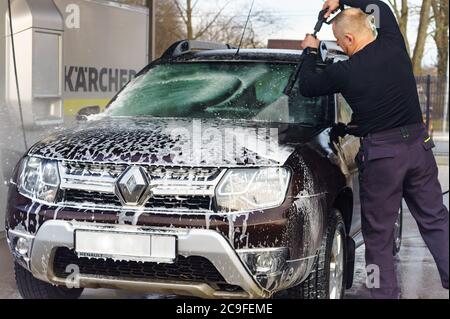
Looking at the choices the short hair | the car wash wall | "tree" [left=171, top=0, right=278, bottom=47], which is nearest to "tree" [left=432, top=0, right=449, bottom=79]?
"tree" [left=171, top=0, right=278, bottom=47]

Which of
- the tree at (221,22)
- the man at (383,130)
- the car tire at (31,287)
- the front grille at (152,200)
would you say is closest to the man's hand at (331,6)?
the man at (383,130)

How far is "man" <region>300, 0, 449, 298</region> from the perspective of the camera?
402 cm

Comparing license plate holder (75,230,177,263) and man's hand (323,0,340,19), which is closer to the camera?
license plate holder (75,230,177,263)

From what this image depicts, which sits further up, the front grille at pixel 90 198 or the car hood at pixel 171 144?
the car hood at pixel 171 144

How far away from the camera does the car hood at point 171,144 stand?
3635 millimetres

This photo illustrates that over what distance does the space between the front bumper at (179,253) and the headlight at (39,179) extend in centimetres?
20

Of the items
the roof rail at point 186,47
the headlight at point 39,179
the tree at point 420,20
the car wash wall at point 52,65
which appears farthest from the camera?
the tree at point 420,20

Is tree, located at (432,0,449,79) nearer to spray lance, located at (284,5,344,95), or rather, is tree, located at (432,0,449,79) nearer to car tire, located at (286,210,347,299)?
spray lance, located at (284,5,344,95)

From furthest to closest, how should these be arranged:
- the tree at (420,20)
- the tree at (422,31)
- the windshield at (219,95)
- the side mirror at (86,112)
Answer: the tree at (422,31) < the tree at (420,20) < the side mirror at (86,112) < the windshield at (219,95)

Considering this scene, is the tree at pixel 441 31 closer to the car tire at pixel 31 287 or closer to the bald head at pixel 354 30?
the bald head at pixel 354 30

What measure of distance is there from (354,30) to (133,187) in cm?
160

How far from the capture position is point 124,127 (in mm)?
4176

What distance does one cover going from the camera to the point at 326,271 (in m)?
4.01

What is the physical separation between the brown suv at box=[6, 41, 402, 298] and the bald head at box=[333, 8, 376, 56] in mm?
572
